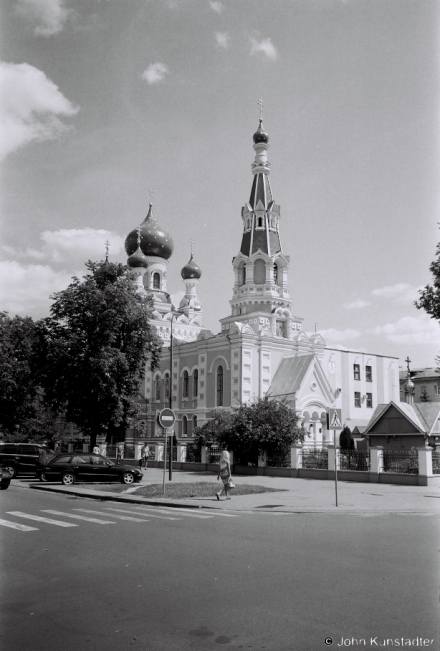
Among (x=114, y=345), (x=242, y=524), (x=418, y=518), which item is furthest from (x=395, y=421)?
(x=242, y=524)

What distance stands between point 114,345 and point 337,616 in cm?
3101

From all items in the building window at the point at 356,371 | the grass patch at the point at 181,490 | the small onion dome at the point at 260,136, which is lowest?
the grass patch at the point at 181,490

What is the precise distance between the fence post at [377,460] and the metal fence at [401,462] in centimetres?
17

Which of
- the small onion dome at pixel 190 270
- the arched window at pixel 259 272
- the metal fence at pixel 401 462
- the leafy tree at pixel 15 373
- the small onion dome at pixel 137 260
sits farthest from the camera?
the small onion dome at pixel 190 270

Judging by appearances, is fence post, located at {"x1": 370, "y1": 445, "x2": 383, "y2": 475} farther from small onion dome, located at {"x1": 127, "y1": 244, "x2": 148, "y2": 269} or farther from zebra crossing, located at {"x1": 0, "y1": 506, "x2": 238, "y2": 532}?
small onion dome, located at {"x1": 127, "y1": 244, "x2": 148, "y2": 269}

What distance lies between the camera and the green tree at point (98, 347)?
34.2 meters

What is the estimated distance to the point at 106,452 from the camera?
1612 inches

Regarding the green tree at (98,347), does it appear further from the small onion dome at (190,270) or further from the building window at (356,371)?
the small onion dome at (190,270)

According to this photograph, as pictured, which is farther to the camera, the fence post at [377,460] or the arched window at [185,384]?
the arched window at [185,384]

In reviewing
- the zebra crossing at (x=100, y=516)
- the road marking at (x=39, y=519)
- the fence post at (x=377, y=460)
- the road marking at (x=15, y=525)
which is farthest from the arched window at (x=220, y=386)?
the road marking at (x=15, y=525)

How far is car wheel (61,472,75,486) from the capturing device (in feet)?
76.5

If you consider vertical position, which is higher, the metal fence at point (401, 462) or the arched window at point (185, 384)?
the arched window at point (185, 384)

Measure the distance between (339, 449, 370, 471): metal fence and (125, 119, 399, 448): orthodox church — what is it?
15.7 metres

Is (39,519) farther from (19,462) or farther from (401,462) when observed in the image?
(401,462)
